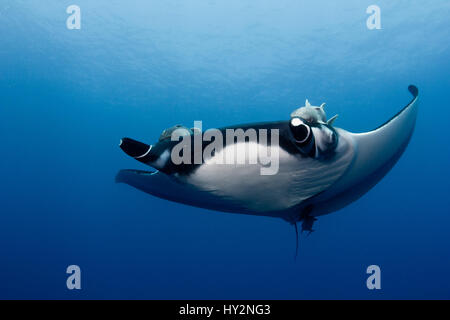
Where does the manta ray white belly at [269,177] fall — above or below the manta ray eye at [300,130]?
below

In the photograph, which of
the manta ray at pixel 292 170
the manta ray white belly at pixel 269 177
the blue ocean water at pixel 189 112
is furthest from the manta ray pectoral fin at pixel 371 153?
the blue ocean water at pixel 189 112

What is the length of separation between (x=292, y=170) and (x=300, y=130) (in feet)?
1.57

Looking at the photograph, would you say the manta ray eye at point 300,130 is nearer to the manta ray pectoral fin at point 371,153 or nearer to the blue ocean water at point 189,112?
the manta ray pectoral fin at point 371,153

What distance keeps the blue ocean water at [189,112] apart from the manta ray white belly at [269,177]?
11.0 meters

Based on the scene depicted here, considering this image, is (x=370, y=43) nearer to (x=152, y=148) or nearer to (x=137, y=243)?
(x=152, y=148)

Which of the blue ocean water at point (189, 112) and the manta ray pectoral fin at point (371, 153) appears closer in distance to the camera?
the manta ray pectoral fin at point (371, 153)

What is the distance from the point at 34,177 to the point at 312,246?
23.3m

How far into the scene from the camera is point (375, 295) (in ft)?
66.6

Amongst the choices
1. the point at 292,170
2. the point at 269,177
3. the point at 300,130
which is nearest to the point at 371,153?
the point at 292,170

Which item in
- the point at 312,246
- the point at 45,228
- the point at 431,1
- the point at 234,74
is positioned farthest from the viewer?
the point at 312,246

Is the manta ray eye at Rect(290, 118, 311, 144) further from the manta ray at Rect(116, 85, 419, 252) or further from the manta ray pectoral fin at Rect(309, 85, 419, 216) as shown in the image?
the manta ray pectoral fin at Rect(309, 85, 419, 216)

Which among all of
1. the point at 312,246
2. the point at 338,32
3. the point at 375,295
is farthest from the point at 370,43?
the point at 312,246

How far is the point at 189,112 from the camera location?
774 inches

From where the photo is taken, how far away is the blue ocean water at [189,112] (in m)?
12.2
